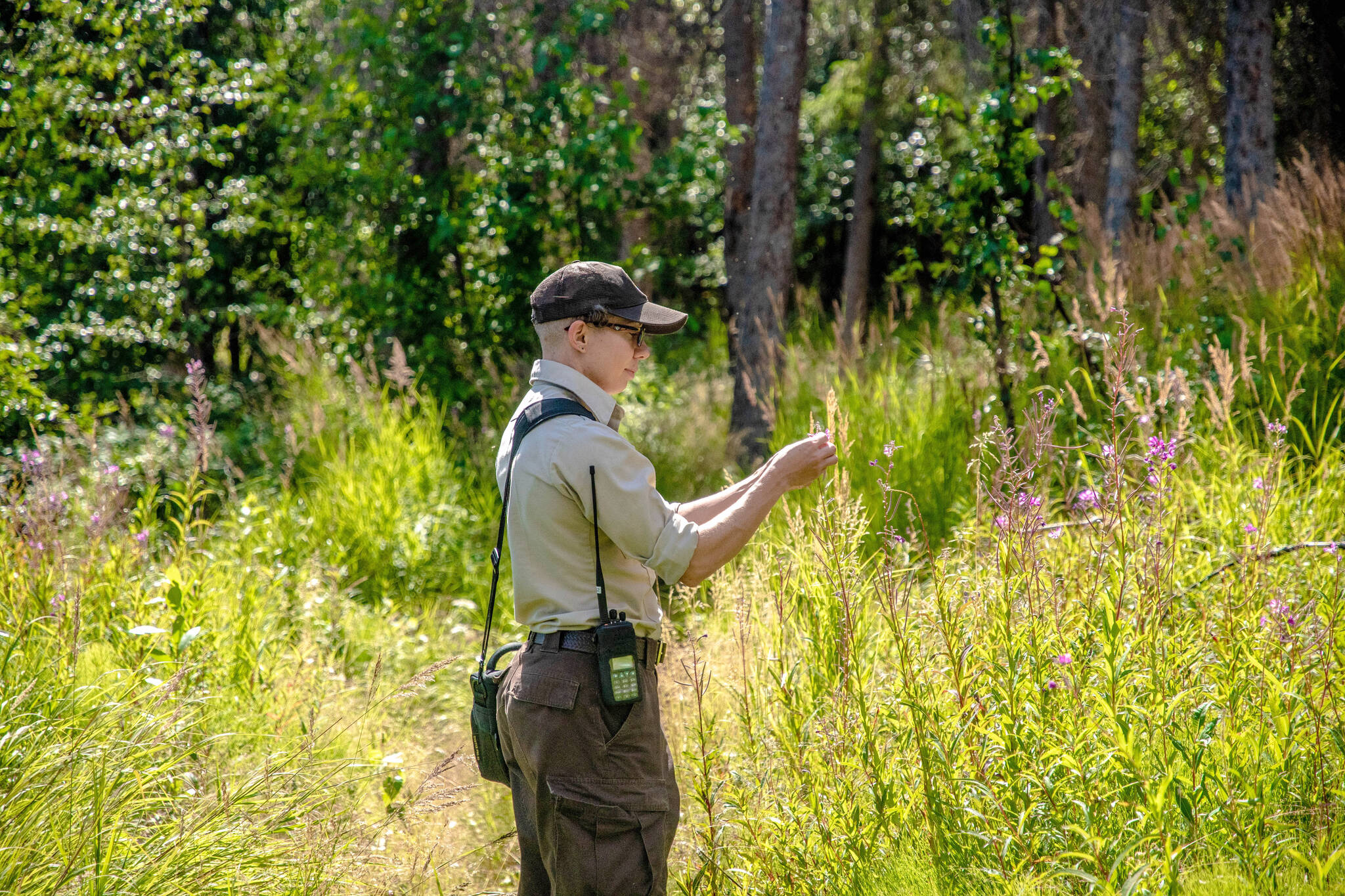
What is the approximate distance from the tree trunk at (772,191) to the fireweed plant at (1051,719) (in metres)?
4.35

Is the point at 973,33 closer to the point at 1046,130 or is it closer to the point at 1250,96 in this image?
the point at 1046,130

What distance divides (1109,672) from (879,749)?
0.90 meters

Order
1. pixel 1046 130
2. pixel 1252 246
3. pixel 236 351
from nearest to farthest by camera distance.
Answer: pixel 1252 246 → pixel 236 351 → pixel 1046 130

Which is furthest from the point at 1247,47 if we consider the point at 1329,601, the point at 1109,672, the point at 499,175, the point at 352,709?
the point at 352,709

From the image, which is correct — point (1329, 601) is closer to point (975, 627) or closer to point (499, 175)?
point (975, 627)

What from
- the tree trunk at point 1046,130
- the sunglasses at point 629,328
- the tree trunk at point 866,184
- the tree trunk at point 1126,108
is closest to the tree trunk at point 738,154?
the tree trunk at point 866,184

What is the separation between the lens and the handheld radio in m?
2.29

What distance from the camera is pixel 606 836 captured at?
232cm

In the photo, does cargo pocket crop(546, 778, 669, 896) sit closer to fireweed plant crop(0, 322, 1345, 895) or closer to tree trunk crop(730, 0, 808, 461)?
fireweed plant crop(0, 322, 1345, 895)

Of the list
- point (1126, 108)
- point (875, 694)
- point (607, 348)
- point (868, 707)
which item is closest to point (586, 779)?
point (868, 707)

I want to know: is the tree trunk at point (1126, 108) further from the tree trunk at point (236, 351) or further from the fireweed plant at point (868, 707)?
the tree trunk at point (236, 351)

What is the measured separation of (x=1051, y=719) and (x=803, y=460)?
0.84m

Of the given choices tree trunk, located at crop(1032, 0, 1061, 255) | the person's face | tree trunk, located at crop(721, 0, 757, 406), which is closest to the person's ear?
the person's face

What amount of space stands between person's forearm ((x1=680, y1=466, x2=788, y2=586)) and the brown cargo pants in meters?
0.29
